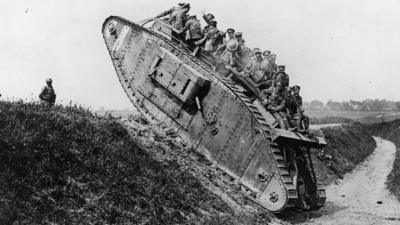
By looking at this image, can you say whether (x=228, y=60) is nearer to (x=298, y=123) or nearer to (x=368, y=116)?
(x=298, y=123)

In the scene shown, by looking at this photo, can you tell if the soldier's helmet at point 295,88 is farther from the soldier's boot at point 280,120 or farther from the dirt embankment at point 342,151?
the dirt embankment at point 342,151

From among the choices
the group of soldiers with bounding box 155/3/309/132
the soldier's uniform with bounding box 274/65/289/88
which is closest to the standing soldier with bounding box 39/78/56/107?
the group of soldiers with bounding box 155/3/309/132

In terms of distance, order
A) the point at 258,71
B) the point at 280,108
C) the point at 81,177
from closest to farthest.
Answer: the point at 81,177 < the point at 280,108 < the point at 258,71

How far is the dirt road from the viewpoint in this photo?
11.5 metres

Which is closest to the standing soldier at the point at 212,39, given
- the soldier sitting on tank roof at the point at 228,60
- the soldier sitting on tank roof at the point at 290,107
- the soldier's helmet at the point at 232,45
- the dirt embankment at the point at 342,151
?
the soldier sitting on tank roof at the point at 228,60

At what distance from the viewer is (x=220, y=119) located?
11.9 meters

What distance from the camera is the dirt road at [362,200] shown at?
11.5 meters

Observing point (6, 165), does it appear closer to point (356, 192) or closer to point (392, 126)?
point (356, 192)

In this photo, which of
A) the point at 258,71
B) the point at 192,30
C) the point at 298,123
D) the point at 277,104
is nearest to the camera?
the point at 277,104

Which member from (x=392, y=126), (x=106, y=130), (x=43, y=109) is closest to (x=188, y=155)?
(x=106, y=130)

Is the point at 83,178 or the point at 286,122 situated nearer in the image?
the point at 83,178

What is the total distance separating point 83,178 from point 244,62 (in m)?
7.81

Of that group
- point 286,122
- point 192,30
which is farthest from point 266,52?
point 286,122

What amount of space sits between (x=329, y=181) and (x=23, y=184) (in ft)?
47.2
